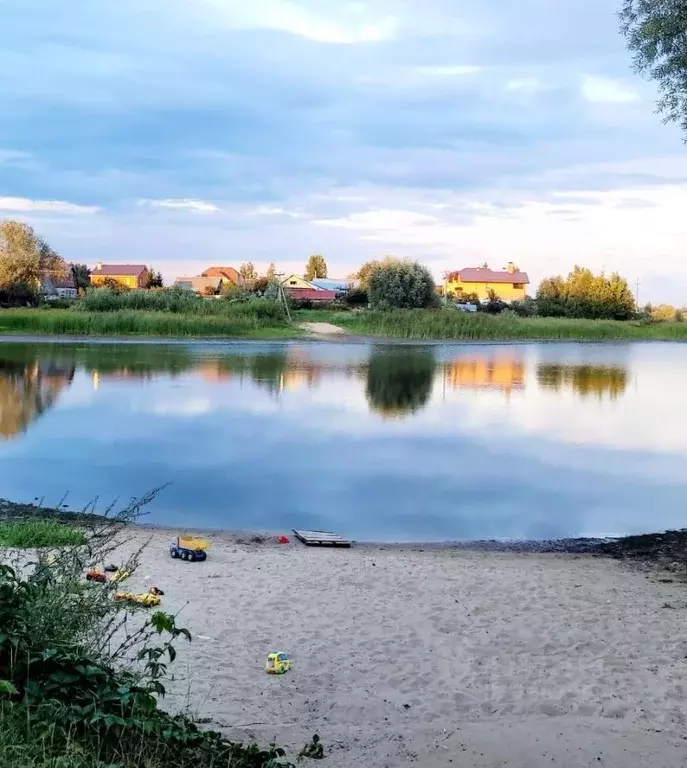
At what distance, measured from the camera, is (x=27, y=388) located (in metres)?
28.2

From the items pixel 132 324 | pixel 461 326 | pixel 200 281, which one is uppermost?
pixel 200 281

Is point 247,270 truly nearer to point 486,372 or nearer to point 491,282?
point 491,282

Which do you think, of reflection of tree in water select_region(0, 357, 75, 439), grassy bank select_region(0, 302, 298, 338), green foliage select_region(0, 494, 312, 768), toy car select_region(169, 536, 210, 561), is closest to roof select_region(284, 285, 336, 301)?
grassy bank select_region(0, 302, 298, 338)

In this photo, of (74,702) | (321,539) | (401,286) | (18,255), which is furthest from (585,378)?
(18,255)

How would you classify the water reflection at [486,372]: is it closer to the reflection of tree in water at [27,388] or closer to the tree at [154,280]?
the reflection of tree in water at [27,388]

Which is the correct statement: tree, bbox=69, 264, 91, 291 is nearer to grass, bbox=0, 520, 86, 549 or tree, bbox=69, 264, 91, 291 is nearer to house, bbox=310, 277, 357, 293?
house, bbox=310, 277, 357, 293

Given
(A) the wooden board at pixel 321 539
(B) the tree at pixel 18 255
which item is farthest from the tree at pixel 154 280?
(A) the wooden board at pixel 321 539

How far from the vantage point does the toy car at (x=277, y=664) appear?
6.11 metres

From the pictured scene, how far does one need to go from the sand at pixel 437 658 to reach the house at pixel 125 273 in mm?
108207

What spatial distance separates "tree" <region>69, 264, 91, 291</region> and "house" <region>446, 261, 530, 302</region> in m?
46.2

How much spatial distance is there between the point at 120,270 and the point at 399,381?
95948 mm

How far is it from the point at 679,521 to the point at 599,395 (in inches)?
725

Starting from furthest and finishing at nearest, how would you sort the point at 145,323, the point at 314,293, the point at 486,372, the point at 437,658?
1. the point at 314,293
2. the point at 145,323
3. the point at 486,372
4. the point at 437,658

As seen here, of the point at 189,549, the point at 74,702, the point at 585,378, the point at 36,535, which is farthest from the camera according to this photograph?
the point at 585,378
